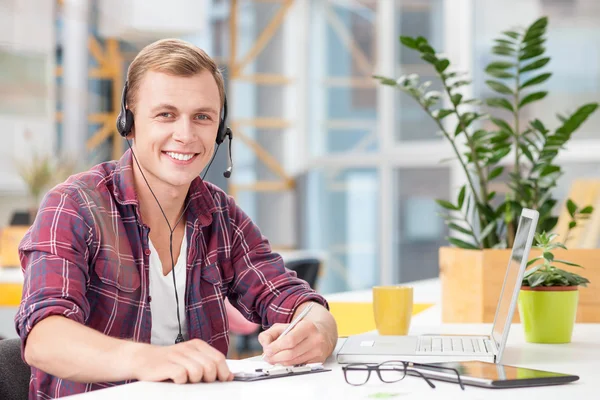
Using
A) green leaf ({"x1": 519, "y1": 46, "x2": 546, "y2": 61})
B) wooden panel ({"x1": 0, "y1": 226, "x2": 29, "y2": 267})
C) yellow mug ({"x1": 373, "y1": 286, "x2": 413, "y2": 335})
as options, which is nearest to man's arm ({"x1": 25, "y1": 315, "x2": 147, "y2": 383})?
yellow mug ({"x1": 373, "y1": 286, "x2": 413, "y2": 335})

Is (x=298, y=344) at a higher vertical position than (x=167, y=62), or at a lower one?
lower

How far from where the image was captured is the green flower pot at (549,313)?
1.63m

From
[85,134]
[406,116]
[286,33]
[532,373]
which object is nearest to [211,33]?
[286,33]

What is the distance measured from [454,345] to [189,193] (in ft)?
2.16

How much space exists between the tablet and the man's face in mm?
663

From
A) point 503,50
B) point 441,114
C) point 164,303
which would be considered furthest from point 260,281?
point 503,50

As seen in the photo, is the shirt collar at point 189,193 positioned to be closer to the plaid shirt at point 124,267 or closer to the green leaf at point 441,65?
the plaid shirt at point 124,267

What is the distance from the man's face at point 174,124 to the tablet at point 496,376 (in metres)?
0.66

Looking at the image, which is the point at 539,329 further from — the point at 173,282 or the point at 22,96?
the point at 22,96

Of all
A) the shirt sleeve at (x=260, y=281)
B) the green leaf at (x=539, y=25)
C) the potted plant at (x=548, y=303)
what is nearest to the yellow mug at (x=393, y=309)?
the shirt sleeve at (x=260, y=281)

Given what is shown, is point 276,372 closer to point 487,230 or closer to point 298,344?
point 298,344

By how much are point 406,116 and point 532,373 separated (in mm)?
5735

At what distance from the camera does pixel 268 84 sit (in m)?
8.02

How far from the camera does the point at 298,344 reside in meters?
1.35
